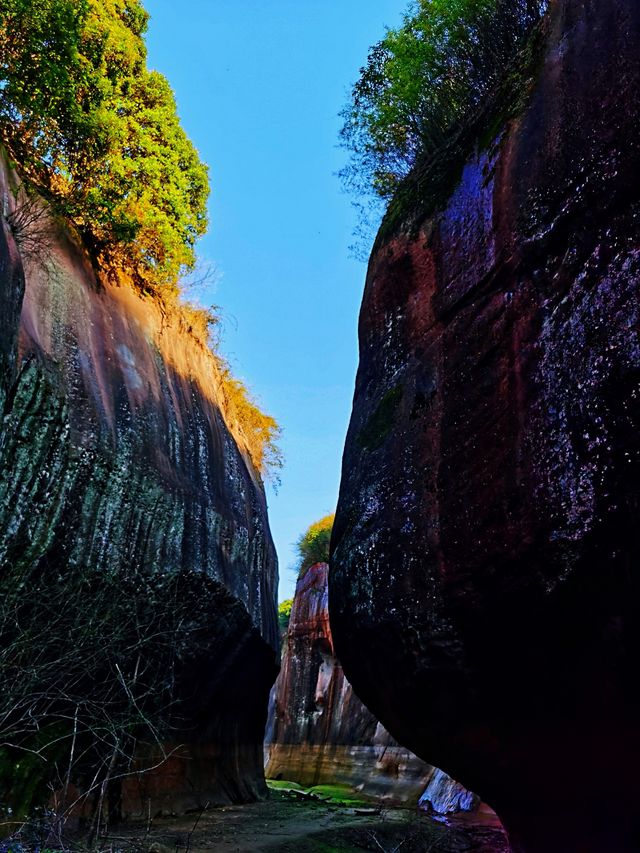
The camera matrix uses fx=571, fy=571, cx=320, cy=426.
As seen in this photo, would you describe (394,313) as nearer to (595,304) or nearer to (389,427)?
(389,427)

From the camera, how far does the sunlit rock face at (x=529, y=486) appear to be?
4.10 metres

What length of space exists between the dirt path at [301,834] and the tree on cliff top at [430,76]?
9.50m

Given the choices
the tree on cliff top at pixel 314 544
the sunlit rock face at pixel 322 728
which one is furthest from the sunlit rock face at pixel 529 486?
the tree on cliff top at pixel 314 544

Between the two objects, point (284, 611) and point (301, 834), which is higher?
point (284, 611)

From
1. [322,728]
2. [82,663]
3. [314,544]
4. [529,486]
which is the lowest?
[322,728]

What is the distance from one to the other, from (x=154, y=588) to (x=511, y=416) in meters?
6.27

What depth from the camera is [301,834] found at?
984cm

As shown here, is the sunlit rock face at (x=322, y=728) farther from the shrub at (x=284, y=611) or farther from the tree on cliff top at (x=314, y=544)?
the shrub at (x=284, y=611)

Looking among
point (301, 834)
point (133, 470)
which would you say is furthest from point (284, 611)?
point (133, 470)

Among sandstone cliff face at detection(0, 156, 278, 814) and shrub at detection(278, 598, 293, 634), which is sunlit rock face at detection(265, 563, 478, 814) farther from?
shrub at detection(278, 598, 293, 634)

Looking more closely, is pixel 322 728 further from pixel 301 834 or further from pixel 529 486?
pixel 529 486

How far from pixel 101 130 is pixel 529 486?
27.6 feet

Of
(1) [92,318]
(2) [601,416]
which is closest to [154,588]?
(1) [92,318]

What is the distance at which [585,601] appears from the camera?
4.11 m
